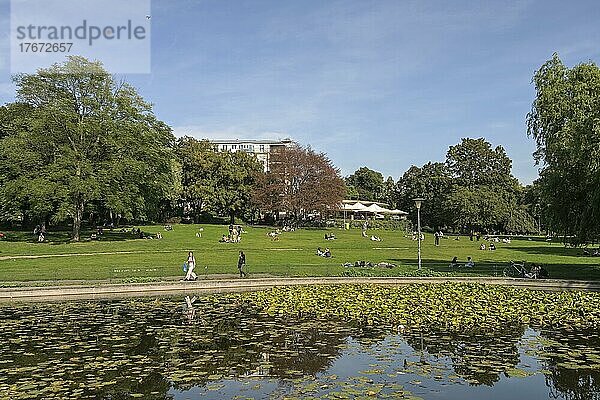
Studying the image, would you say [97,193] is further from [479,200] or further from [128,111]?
[479,200]

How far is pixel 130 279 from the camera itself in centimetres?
2797

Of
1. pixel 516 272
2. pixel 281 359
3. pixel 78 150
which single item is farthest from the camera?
pixel 78 150

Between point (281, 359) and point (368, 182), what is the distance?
150m

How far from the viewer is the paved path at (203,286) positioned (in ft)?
80.1

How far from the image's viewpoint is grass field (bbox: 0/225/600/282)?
31828 millimetres

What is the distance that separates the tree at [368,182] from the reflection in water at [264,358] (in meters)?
140

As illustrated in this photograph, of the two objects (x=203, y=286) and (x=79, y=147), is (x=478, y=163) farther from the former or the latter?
(x=203, y=286)

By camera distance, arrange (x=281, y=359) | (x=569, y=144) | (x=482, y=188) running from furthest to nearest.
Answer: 1. (x=482, y=188)
2. (x=569, y=144)
3. (x=281, y=359)

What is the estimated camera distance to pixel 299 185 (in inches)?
3487

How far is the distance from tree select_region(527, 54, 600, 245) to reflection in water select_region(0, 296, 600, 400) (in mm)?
15558

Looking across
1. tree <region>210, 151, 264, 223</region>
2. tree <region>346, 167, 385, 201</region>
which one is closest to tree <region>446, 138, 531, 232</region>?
tree <region>210, 151, 264, 223</region>

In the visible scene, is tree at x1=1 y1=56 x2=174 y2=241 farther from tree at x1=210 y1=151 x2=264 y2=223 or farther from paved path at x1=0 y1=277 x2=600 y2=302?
paved path at x1=0 y1=277 x2=600 y2=302

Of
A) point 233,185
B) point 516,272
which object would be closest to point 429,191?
point 233,185

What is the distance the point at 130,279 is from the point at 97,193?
90.1 ft
